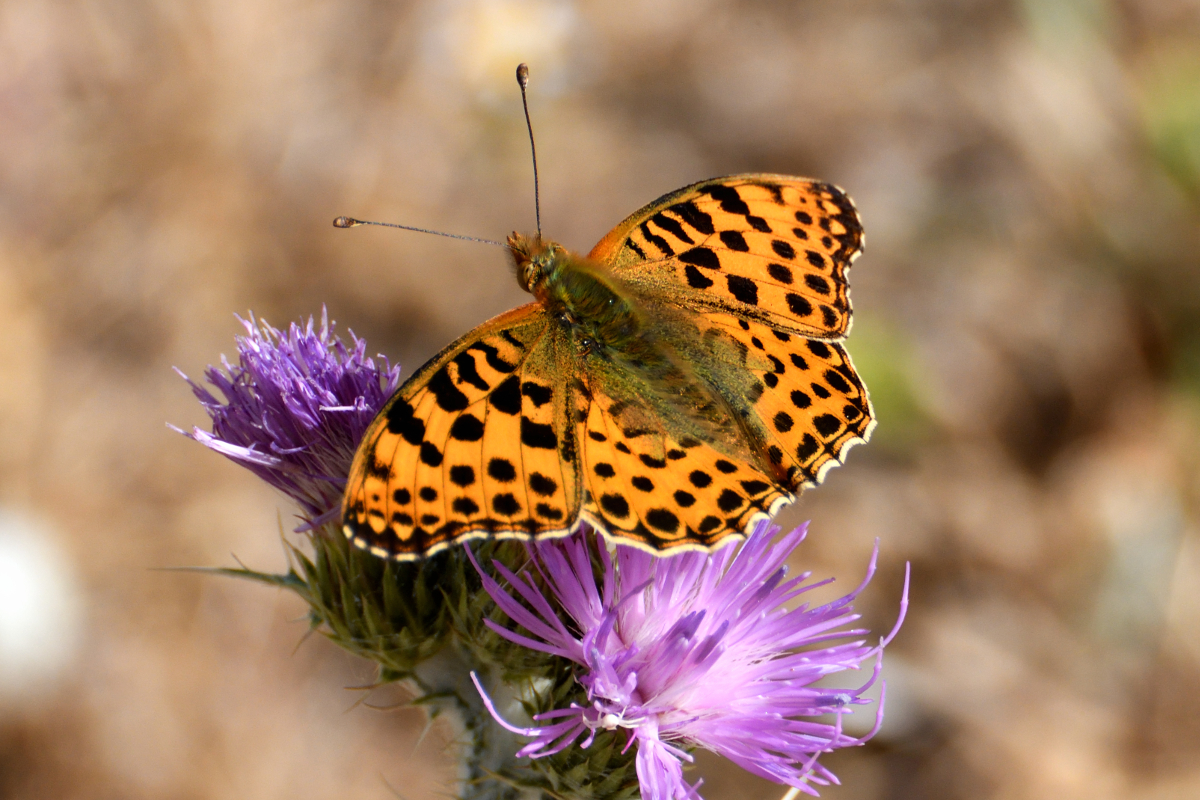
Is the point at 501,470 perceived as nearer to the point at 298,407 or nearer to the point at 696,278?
the point at 298,407

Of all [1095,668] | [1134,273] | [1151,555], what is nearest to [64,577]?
[1095,668]

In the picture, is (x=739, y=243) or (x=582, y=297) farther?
(x=739, y=243)

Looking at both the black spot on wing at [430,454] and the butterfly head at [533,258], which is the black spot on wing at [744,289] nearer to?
the butterfly head at [533,258]

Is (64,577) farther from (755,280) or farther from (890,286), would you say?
(890,286)

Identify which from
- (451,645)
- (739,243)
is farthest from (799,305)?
(451,645)

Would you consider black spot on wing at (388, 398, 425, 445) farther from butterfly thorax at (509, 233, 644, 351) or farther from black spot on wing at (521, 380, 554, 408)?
butterfly thorax at (509, 233, 644, 351)

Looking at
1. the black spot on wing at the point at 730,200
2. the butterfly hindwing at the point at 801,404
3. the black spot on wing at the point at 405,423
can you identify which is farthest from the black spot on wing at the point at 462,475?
the black spot on wing at the point at 730,200

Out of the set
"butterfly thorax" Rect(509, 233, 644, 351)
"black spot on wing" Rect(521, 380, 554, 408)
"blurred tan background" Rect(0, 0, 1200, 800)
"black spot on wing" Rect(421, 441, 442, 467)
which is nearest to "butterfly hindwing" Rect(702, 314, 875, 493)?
"butterfly thorax" Rect(509, 233, 644, 351)
